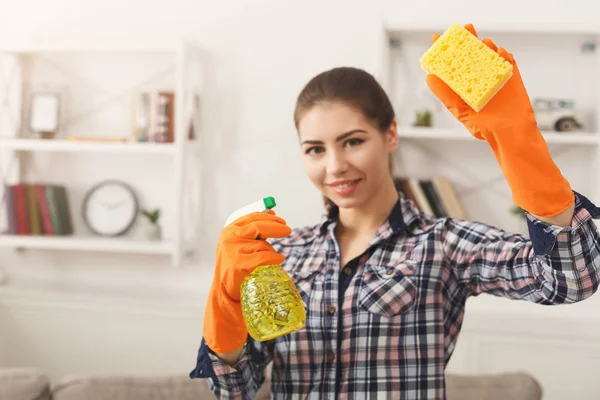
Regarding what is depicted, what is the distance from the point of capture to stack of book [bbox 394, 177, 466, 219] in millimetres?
2201

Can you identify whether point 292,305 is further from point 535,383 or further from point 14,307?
point 14,307

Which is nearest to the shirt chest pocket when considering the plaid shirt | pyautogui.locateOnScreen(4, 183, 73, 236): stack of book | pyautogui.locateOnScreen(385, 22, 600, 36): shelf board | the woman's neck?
the plaid shirt

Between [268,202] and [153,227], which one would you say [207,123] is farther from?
[268,202]

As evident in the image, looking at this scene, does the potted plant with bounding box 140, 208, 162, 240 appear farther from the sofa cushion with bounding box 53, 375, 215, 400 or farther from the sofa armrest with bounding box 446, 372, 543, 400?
the sofa armrest with bounding box 446, 372, 543, 400

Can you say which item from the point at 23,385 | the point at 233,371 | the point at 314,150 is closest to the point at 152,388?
the point at 23,385

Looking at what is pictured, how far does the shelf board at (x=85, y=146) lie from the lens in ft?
7.50

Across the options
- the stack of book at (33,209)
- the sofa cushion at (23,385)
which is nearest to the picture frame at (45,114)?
the stack of book at (33,209)

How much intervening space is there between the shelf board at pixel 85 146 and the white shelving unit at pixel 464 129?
82 centimetres

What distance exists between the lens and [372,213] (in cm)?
136

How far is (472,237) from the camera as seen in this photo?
121 cm

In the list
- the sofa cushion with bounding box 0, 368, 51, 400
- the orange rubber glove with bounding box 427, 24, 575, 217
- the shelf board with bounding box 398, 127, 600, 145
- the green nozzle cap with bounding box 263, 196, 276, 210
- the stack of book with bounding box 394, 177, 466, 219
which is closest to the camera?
the orange rubber glove with bounding box 427, 24, 575, 217

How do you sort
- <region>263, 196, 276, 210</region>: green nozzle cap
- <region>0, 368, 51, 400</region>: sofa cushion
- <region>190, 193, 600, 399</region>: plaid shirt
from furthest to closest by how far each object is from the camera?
<region>0, 368, 51, 400</region>: sofa cushion
<region>190, 193, 600, 399</region>: plaid shirt
<region>263, 196, 276, 210</region>: green nozzle cap

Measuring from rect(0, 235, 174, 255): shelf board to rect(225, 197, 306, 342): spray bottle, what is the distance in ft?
4.18

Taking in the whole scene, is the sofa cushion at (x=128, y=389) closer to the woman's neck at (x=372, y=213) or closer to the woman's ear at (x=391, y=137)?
the woman's neck at (x=372, y=213)
